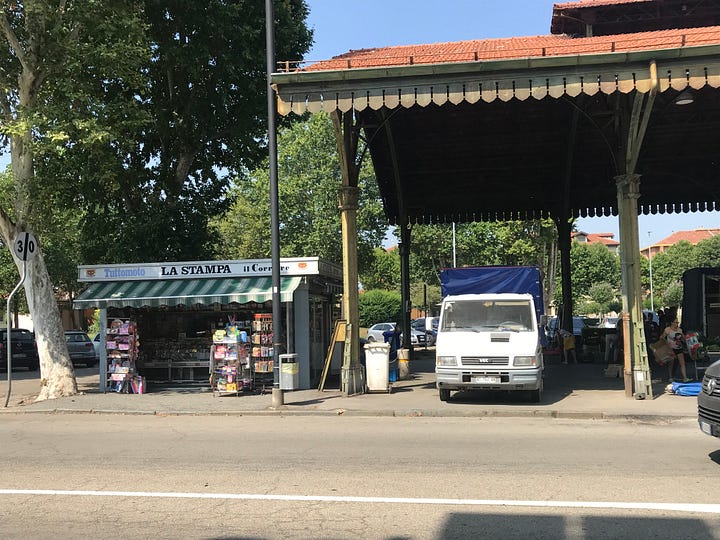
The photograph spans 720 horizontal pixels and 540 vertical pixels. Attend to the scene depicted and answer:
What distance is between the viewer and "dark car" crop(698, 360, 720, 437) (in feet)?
23.8

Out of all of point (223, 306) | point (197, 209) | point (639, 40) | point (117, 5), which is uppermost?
point (117, 5)

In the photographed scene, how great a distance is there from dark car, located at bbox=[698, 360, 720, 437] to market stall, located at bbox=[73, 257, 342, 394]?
8.86 m

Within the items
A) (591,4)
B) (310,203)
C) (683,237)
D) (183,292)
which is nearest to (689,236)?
(683,237)

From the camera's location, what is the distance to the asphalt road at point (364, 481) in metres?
5.38

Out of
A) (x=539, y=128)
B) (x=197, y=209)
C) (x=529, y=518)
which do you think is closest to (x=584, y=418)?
(x=529, y=518)

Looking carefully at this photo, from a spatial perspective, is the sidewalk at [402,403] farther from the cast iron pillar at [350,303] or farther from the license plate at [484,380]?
the license plate at [484,380]

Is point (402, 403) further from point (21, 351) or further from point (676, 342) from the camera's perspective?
point (21, 351)

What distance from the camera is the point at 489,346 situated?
12562mm

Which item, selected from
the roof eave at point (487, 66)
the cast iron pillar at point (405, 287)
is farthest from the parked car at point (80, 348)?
the roof eave at point (487, 66)

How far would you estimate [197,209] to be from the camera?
22438mm

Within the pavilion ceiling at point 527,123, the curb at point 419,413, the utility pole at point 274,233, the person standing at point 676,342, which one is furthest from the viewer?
the person standing at point 676,342

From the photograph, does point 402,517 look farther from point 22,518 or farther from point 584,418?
point 584,418

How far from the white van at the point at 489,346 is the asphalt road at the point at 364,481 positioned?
1.68m

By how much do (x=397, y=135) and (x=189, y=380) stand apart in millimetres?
9348
